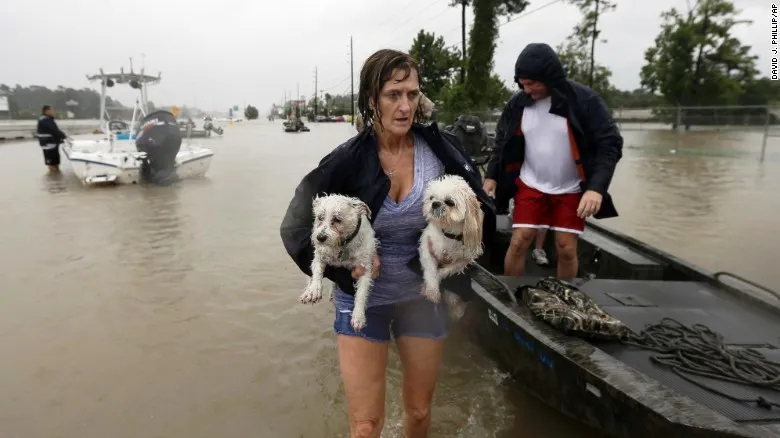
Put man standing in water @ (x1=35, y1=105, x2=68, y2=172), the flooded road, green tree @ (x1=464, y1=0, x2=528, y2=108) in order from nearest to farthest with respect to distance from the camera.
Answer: the flooded road
man standing in water @ (x1=35, y1=105, x2=68, y2=172)
green tree @ (x1=464, y1=0, x2=528, y2=108)

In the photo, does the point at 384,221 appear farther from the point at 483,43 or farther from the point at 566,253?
the point at 483,43

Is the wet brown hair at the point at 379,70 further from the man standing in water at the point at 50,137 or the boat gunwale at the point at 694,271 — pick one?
the man standing in water at the point at 50,137

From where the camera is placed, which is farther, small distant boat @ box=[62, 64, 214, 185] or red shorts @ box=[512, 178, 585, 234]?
small distant boat @ box=[62, 64, 214, 185]

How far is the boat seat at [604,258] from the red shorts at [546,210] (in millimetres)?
1208

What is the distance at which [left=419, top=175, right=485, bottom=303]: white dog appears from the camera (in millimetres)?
2160

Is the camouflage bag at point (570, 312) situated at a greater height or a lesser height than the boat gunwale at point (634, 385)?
greater

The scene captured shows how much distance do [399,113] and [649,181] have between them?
14692 mm

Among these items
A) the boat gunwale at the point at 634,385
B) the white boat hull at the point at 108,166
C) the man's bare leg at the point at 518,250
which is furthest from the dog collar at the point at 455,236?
the white boat hull at the point at 108,166

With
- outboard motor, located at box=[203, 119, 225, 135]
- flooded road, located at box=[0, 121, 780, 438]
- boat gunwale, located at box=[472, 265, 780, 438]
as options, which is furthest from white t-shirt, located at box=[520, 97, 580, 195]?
outboard motor, located at box=[203, 119, 225, 135]

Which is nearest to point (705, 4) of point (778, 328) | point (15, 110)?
point (778, 328)

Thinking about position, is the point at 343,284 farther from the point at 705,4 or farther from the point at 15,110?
the point at 15,110

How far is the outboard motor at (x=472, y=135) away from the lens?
741cm

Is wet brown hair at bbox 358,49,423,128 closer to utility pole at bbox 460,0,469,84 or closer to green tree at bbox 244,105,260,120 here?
utility pole at bbox 460,0,469,84

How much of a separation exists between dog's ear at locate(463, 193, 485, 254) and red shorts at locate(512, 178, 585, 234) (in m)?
2.00
